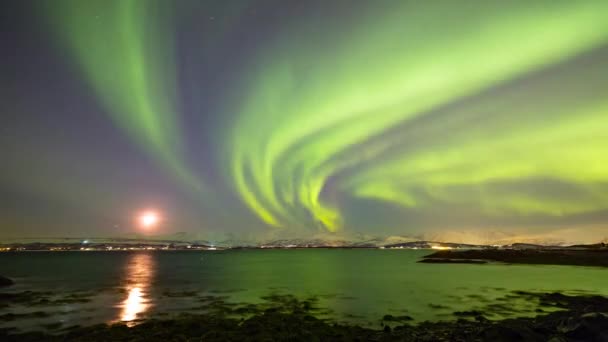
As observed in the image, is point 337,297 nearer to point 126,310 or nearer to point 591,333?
point 126,310

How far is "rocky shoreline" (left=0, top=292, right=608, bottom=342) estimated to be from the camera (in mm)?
18047

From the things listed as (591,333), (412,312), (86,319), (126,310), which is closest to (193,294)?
(126,310)

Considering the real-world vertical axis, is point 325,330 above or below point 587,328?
below

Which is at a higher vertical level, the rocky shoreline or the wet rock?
the wet rock

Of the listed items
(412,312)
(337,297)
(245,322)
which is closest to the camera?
(245,322)

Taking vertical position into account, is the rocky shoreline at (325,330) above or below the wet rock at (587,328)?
below

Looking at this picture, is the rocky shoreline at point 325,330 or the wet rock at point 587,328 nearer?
the wet rock at point 587,328

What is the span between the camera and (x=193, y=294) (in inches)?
1614

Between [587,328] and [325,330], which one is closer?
[587,328]

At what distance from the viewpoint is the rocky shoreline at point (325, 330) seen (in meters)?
18.0

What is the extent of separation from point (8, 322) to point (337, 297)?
27.6 m

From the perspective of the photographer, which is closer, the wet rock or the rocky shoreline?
the wet rock

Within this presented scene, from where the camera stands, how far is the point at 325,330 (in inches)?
859

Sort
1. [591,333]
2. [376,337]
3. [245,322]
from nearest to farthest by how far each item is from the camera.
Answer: [591,333], [376,337], [245,322]
